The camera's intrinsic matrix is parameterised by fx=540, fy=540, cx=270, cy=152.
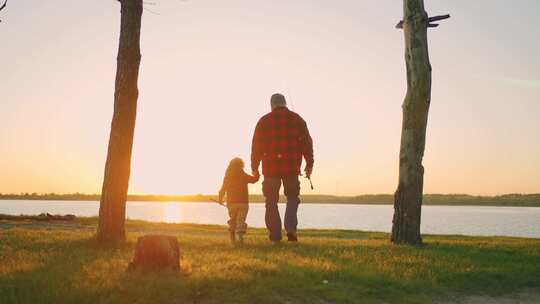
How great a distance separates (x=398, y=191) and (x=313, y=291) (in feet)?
23.4

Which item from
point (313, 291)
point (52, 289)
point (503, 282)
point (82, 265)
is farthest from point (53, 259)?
point (503, 282)

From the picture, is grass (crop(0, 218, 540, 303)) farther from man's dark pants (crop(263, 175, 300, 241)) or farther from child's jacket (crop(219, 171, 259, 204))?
child's jacket (crop(219, 171, 259, 204))

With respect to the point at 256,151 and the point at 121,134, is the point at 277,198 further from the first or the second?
the point at 121,134

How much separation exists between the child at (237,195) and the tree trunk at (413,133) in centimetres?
422

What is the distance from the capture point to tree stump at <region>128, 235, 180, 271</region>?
8383 mm

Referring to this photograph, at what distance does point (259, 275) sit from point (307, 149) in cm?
453

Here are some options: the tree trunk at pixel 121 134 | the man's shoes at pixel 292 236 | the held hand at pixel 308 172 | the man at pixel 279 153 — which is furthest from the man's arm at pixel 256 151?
the tree trunk at pixel 121 134

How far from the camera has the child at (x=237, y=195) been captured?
12.8 meters

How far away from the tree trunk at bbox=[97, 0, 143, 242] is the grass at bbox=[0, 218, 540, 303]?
1.96 ft

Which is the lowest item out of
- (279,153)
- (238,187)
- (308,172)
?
(238,187)

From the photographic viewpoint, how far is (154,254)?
27.7 ft

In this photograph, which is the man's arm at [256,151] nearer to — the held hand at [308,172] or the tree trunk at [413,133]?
the held hand at [308,172]

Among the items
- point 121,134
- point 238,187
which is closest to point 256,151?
point 238,187

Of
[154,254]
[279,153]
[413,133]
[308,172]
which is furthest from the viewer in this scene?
[413,133]
